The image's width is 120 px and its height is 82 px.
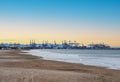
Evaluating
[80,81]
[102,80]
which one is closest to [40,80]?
[80,81]

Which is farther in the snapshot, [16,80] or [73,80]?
[73,80]

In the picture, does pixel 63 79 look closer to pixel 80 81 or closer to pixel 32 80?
pixel 80 81

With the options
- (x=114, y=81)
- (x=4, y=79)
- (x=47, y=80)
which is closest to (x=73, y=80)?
(x=47, y=80)

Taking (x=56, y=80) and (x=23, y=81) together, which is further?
(x=56, y=80)

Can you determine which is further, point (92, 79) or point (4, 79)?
point (92, 79)

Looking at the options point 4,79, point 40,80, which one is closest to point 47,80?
point 40,80

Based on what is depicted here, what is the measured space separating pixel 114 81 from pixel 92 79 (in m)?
1.52

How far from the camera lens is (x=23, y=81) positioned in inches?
611

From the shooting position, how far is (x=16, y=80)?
15.7 meters

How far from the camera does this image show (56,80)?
1653cm

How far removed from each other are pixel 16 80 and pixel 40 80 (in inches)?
60.0

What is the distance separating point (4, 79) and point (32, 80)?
177cm

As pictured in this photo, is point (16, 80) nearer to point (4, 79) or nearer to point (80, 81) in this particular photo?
point (4, 79)

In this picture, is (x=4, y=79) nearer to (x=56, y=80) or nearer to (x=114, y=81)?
(x=56, y=80)
